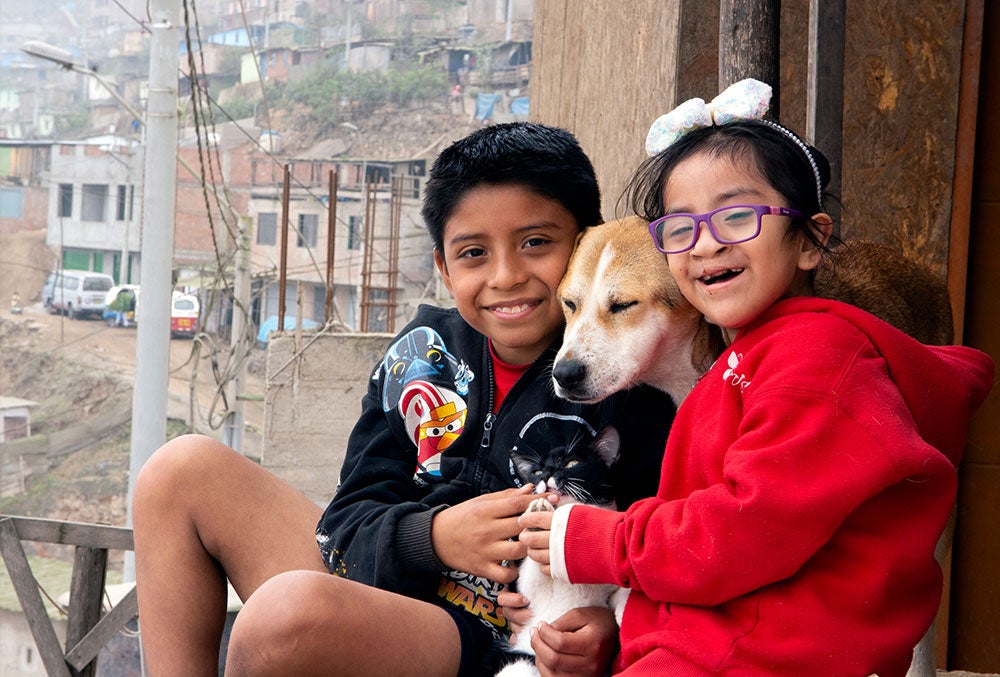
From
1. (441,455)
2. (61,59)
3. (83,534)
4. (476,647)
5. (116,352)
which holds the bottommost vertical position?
(116,352)

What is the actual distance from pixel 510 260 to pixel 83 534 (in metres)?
2.27

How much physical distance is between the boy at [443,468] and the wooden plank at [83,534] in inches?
59.4

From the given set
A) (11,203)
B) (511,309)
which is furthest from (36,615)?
(11,203)

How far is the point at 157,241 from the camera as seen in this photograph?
6.46 m

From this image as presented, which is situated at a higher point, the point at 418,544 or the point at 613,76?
the point at 613,76

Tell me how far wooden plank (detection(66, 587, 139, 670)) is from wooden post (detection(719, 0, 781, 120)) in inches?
100.0

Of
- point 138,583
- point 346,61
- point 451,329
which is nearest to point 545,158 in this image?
point 451,329

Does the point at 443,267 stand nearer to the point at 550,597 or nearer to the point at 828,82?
the point at 550,597

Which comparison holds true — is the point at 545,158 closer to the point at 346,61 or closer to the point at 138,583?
the point at 138,583

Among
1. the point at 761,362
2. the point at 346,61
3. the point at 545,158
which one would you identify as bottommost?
the point at 761,362

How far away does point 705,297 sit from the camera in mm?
1599

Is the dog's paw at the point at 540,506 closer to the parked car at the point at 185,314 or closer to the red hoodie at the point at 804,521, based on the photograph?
the red hoodie at the point at 804,521

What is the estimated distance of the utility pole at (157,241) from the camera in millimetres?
6527

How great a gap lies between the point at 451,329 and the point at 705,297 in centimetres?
68
